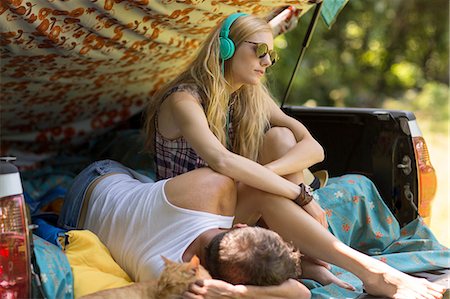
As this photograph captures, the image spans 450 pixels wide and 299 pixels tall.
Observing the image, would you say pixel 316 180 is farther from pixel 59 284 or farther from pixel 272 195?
pixel 59 284

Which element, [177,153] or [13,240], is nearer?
[13,240]

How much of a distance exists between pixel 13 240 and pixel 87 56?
133cm

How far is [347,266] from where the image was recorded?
2475mm

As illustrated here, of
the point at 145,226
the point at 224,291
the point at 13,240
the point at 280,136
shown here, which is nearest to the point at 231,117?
the point at 280,136

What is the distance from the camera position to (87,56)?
10.7 feet

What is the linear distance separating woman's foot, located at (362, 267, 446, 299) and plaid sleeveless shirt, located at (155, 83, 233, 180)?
0.76 meters

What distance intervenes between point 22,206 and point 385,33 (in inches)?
347

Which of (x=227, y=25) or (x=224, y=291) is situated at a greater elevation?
(x=227, y=25)

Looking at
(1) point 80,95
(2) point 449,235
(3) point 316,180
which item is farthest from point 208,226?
(2) point 449,235

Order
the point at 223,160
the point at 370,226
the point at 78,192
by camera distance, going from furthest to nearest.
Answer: the point at 370,226 → the point at 78,192 → the point at 223,160

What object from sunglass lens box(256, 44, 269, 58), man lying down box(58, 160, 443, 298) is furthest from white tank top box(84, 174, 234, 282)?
sunglass lens box(256, 44, 269, 58)

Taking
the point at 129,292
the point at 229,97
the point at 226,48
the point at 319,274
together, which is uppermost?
the point at 226,48

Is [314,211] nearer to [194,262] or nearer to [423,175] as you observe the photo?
[194,262]

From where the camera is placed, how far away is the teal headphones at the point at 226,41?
2.83 metres
